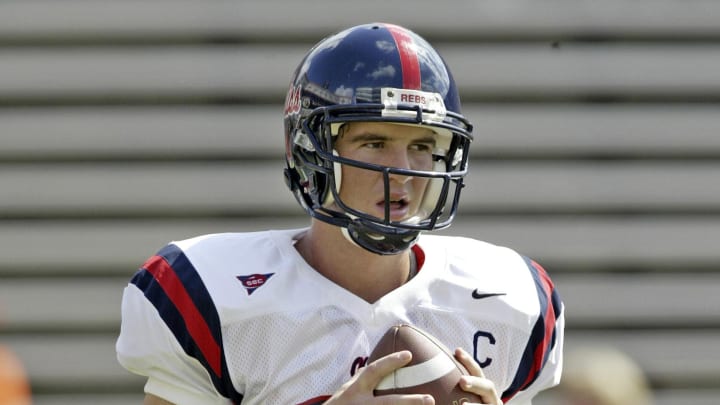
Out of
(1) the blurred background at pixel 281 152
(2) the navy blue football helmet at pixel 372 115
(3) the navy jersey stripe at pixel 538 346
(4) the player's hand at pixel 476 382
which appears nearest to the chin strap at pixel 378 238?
(2) the navy blue football helmet at pixel 372 115

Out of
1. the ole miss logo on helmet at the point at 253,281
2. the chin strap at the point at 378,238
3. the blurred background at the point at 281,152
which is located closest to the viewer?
the chin strap at the point at 378,238

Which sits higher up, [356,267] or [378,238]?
[378,238]

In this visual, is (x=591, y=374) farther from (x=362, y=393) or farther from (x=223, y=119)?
(x=223, y=119)

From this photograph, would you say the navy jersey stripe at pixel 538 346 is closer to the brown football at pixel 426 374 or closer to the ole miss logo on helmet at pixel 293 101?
the brown football at pixel 426 374

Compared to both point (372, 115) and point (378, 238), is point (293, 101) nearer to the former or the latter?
point (372, 115)

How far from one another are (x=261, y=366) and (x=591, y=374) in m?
1.31

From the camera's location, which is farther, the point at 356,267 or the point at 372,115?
the point at 356,267

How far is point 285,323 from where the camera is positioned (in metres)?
2.45

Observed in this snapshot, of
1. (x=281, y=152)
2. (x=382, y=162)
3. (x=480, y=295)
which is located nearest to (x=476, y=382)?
(x=480, y=295)

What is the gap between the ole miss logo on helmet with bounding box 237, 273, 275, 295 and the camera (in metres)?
2.49

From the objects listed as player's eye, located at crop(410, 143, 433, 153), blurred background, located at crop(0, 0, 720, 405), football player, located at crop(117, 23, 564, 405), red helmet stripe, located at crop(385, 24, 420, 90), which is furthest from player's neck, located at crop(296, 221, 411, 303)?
blurred background, located at crop(0, 0, 720, 405)

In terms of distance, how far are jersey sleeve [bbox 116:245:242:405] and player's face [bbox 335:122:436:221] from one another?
14.2 inches

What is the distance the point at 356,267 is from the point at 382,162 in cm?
27

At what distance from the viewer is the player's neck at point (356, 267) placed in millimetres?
2547
